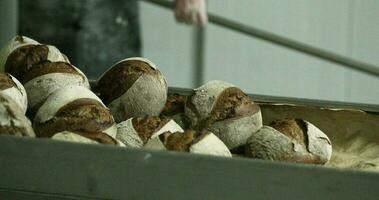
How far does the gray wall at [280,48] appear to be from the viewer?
2.86 meters

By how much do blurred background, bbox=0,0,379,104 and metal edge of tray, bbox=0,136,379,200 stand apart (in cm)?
187

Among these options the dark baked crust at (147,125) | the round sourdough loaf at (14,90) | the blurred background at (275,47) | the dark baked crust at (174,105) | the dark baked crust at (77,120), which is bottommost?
the blurred background at (275,47)

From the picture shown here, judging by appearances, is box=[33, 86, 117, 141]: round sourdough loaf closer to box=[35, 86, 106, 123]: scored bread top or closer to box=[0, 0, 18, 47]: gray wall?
box=[35, 86, 106, 123]: scored bread top

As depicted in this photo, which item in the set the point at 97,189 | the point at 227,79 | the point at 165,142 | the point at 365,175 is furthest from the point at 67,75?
the point at 227,79

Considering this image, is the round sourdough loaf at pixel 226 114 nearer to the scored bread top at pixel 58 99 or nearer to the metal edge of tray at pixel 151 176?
the scored bread top at pixel 58 99

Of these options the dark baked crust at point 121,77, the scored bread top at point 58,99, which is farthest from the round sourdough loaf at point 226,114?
the scored bread top at point 58,99

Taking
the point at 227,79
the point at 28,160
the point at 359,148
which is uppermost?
the point at 28,160

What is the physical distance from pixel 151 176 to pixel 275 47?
1.91m

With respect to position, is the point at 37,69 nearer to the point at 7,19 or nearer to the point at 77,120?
the point at 77,120

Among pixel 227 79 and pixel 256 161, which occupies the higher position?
pixel 256 161

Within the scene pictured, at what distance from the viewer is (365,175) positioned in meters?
0.99

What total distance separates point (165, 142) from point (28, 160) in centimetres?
24

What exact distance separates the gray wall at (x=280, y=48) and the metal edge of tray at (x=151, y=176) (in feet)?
6.13

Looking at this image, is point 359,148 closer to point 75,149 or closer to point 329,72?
point 75,149
